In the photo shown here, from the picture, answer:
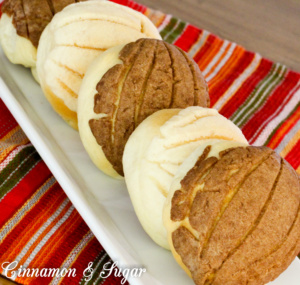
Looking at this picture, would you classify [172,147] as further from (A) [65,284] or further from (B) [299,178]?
(A) [65,284]

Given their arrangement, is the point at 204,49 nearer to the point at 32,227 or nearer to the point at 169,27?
the point at 169,27

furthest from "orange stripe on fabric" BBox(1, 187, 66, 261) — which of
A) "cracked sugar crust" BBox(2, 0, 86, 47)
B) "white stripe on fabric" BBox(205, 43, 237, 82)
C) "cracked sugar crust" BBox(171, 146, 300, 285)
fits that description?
"white stripe on fabric" BBox(205, 43, 237, 82)

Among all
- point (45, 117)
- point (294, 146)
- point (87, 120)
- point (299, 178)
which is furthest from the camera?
point (294, 146)

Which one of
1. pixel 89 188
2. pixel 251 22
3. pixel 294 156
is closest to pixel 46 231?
pixel 89 188

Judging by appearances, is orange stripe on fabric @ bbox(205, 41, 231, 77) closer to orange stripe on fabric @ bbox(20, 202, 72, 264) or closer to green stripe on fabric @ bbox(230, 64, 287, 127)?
green stripe on fabric @ bbox(230, 64, 287, 127)

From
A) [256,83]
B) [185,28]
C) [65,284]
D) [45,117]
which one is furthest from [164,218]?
[185,28]

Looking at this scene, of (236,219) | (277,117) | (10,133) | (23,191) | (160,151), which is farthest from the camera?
(277,117)

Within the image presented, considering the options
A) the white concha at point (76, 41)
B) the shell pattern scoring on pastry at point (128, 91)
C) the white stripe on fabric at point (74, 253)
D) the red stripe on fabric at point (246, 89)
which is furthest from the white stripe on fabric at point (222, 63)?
the white stripe on fabric at point (74, 253)
